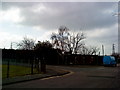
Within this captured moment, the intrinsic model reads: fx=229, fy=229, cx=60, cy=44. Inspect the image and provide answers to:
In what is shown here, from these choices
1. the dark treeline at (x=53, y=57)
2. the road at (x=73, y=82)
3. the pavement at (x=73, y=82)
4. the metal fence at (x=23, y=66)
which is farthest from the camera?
the dark treeline at (x=53, y=57)

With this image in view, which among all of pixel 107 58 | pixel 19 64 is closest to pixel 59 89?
pixel 19 64

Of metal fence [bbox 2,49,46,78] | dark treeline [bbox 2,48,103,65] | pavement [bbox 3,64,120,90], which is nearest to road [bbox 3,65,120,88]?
pavement [bbox 3,64,120,90]

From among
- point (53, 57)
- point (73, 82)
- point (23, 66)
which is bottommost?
point (23, 66)

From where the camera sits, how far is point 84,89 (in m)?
12.5

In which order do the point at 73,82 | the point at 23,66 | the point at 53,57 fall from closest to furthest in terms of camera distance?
the point at 73,82
the point at 23,66
the point at 53,57

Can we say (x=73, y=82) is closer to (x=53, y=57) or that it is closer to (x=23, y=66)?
(x=23, y=66)

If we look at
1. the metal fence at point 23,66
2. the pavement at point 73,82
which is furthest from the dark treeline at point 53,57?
the pavement at point 73,82

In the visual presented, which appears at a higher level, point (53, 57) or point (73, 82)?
point (53, 57)

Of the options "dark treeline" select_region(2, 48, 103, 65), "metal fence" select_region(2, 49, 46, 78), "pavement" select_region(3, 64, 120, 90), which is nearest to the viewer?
"pavement" select_region(3, 64, 120, 90)

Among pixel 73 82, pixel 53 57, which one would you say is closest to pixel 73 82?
pixel 73 82

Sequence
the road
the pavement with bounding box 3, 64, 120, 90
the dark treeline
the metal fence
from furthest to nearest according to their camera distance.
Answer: the dark treeline
the metal fence
the road
the pavement with bounding box 3, 64, 120, 90

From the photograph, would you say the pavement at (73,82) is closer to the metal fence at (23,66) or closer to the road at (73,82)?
the road at (73,82)

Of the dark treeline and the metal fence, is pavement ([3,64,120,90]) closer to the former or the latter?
the metal fence

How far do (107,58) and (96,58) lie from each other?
57.6ft
